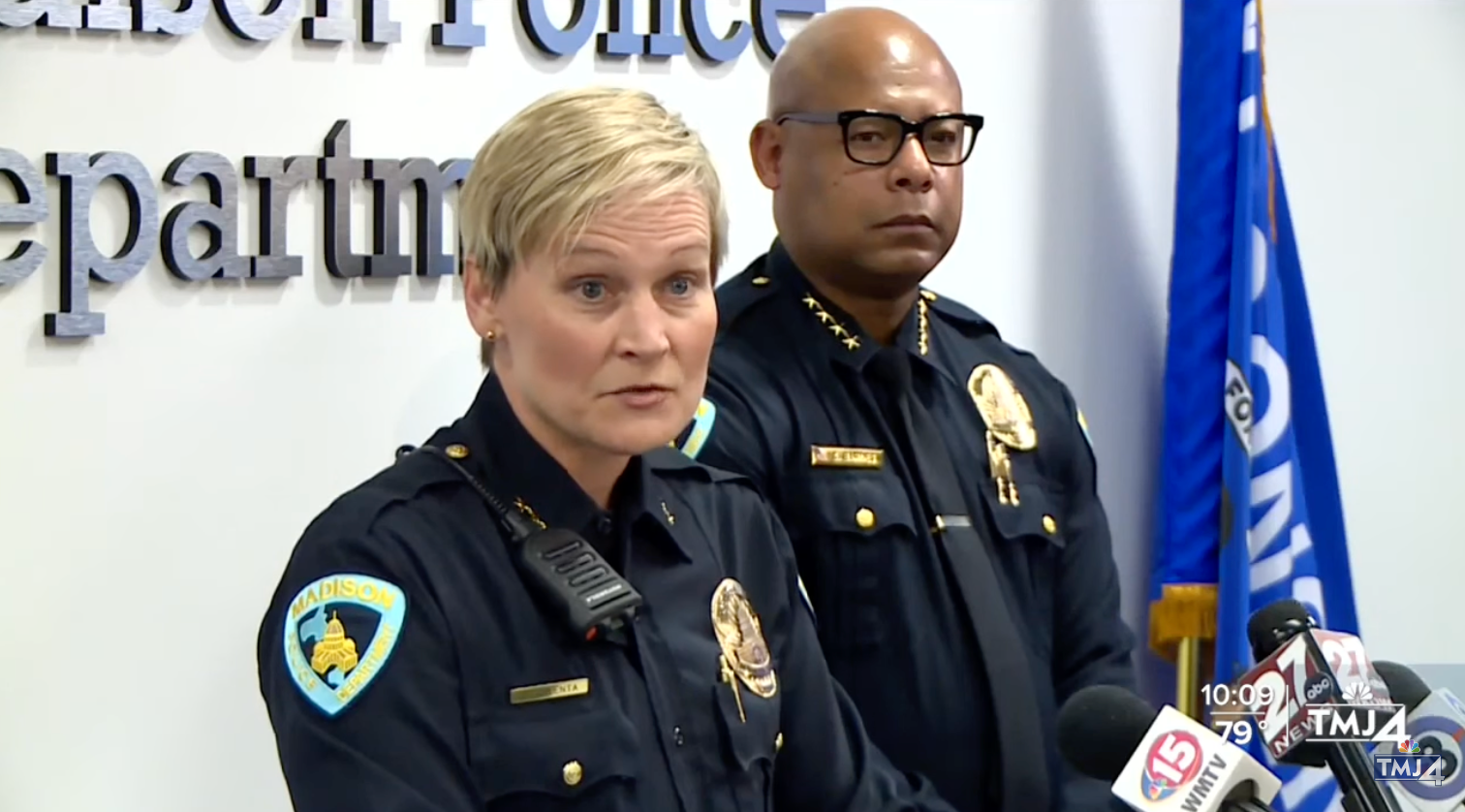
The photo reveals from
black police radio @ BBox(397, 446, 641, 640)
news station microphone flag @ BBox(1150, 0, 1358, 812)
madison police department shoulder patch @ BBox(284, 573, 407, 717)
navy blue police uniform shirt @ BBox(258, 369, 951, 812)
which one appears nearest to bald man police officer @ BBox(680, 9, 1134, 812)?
navy blue police uniform shirt @ BBox(258, 369, 951, 812)

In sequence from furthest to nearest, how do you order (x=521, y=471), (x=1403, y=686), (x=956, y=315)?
(x=956, y=315)
(x=521, y=471)
(x=1403, y=686)

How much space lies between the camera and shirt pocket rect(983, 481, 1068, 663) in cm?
192

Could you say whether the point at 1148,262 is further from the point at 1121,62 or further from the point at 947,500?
the point at 947,500

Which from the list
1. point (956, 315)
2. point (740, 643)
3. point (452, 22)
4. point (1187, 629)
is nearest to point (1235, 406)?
point (1187, 629)

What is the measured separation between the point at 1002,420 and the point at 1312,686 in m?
0.94

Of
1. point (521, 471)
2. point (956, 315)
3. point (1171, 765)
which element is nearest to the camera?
point (1171, 765)

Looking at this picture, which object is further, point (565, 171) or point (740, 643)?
point (740, 643)

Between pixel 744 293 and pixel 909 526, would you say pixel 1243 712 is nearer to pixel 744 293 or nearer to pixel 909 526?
pixel 909 526

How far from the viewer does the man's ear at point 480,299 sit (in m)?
1.39

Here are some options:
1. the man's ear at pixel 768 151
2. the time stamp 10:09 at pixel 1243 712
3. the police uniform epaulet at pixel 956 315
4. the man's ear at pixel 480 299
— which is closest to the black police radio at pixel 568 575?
the man's ear at pixel 480 299

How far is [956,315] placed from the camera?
82.1 inches

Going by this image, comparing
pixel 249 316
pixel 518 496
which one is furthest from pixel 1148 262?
pixel 518 496

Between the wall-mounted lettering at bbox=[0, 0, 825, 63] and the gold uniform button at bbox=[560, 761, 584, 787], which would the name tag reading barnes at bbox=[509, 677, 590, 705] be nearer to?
the gold uniform button at bbox=[560, 761, 584, 787]

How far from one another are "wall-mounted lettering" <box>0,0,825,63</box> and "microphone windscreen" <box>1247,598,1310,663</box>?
1237 mm
